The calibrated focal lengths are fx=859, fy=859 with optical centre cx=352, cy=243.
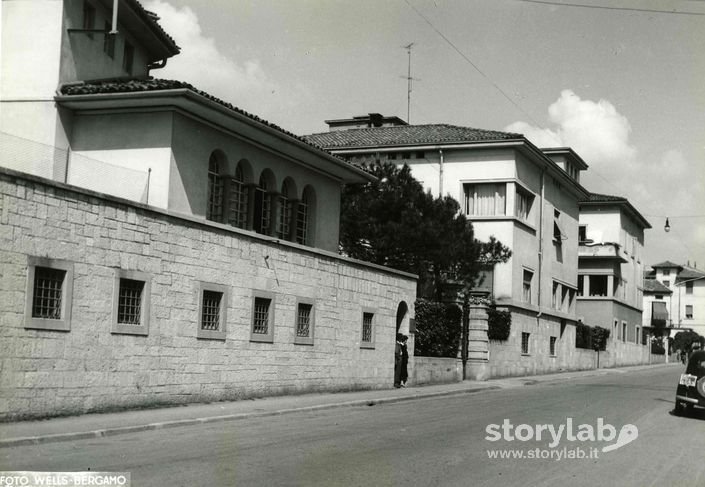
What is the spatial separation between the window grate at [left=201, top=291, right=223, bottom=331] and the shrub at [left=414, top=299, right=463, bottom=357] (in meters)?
12.9

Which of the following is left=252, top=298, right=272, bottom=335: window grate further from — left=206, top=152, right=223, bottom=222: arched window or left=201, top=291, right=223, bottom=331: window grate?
left=206, top=152, right=223, bottom=222: arched window

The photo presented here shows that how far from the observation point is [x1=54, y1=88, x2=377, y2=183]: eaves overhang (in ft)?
59.6

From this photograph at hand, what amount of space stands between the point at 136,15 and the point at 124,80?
11.8 ft

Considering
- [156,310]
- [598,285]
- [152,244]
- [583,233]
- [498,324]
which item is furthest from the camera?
[583,233]

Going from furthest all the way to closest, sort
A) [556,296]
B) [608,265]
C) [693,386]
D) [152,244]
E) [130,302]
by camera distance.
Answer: [608,265], [556,296], [693,386], [152,244], [130,302]

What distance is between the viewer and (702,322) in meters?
116

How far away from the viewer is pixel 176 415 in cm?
1472

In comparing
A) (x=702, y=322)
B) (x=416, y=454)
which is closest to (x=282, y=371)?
(x=416, y=454)

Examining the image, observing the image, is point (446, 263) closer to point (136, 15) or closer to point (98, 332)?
point (136, 15)

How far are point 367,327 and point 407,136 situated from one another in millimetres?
18523

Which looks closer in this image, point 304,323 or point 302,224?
point 304,323

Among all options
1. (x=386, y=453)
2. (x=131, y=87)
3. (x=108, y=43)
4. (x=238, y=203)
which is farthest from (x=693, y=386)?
(x=108, y=43)

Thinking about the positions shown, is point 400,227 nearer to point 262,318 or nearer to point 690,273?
point 262,318

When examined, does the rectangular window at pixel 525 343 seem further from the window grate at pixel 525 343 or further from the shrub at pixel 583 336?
the shrub at pixel 583 336
